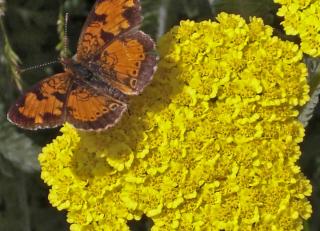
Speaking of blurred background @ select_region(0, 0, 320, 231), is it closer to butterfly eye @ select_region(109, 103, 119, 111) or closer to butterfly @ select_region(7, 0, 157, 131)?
butterfly @ select_region(7, 0, 157, 131)

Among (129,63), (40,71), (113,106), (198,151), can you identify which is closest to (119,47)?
(129,63)

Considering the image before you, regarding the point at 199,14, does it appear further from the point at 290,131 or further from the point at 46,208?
the point at 46,208

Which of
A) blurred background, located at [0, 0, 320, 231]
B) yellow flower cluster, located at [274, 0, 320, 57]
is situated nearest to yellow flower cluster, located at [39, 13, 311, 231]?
yellow flower cluster, located at [274, 0, 320, 57]

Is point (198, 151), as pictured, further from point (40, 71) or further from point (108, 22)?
point (40, 71)

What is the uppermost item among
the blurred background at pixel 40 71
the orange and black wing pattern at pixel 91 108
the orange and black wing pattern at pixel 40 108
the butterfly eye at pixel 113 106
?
the butterfly eye at pixel 113 106

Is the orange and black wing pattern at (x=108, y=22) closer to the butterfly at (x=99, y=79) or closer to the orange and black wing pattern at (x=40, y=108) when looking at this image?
the butterfly at (x=99, y=79)

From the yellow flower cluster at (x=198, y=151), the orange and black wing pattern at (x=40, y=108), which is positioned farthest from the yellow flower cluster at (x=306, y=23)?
the orange and black wing pattern at (x=40, y=108)
